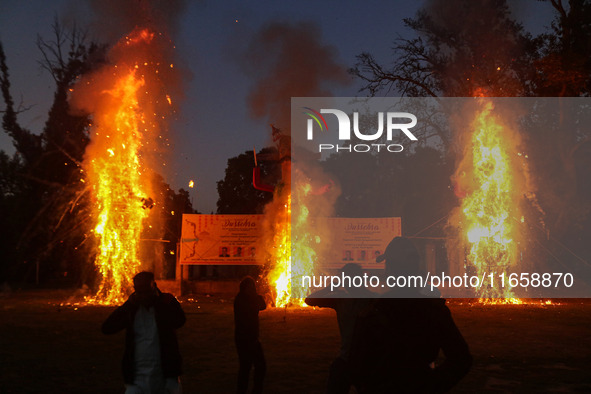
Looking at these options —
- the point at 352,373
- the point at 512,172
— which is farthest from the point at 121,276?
the point at 352,373

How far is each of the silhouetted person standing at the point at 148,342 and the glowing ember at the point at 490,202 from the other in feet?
68.2

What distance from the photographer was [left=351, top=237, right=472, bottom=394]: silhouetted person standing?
2.61 meters

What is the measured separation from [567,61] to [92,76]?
19.6m

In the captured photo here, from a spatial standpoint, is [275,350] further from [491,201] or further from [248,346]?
[491,201]

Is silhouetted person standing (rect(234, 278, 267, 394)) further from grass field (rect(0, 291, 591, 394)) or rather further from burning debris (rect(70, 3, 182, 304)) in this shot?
Answer: burning debris (rect(70, 3, 182, 304))

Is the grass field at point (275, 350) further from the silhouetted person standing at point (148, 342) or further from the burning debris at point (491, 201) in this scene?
the burning debris at point (491, 201)

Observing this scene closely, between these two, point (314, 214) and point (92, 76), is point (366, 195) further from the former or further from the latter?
point (92, 76)

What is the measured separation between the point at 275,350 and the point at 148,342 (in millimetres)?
6624

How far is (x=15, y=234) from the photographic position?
31328 millimetres

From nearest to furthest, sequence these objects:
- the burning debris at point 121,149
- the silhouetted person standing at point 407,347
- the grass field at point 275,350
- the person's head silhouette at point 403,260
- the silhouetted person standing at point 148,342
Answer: the silhouetted person standing at point 407,347
the person's head silhouette at point 403,260
the silhouetted person standing at point 148,342
the grass field at point 275,350
the burning debris at point 121,149

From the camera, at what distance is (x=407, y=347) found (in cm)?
263

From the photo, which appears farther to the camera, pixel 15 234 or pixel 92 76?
pixel 15 234

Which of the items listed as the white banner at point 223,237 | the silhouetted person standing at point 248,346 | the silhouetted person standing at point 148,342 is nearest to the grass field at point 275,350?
the silhouetted person standing at point 248,346

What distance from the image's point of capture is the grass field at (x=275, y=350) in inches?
308
